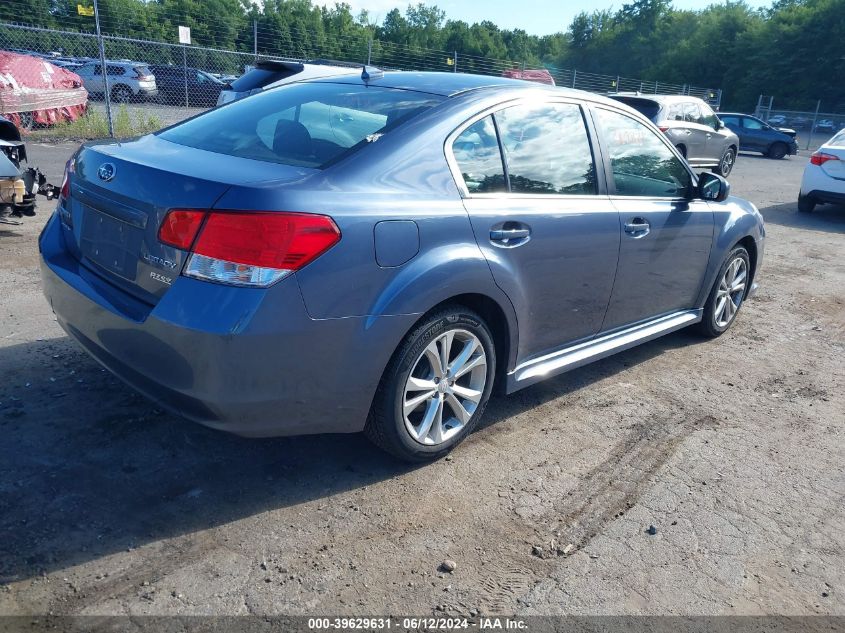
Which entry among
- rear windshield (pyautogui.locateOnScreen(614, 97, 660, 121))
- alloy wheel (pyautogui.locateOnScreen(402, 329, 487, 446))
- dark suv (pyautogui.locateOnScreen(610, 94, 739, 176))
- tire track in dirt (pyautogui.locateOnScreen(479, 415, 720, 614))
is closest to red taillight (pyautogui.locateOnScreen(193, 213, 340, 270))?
alloy wheel (pyautogui.locateOnScreen(402, 329, 487, 446))

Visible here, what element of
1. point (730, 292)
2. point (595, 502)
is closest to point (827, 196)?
point (730, 292)

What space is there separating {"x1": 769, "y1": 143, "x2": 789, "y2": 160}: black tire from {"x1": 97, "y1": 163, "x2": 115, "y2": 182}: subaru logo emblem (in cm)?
2846

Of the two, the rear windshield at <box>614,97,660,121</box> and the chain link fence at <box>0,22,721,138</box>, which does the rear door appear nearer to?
the rear windshield at <box>614,97,660,121</box>

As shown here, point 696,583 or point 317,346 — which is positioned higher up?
point 317,346

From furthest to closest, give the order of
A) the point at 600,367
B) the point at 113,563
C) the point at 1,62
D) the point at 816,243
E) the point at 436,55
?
1. the point at 436,55
2. the point at 1,62
3. the point at 816,243
4. the point at 600,367
5. the point at 113,563

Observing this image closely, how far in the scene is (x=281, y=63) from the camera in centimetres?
877

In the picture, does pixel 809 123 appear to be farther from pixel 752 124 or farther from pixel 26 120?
pixel 26 120

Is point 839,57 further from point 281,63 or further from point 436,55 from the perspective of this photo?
point 281,63

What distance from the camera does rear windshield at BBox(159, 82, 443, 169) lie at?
3.16m

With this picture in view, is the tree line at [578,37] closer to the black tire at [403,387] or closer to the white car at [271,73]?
the white car at [271,73]

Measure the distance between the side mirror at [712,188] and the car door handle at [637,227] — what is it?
756 millimetres

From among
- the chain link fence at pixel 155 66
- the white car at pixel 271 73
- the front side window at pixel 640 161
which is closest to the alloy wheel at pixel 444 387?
the front side window at pixel 640 161

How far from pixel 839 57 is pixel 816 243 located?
181 ft

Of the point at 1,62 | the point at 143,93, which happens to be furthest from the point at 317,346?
the point at 143,93
